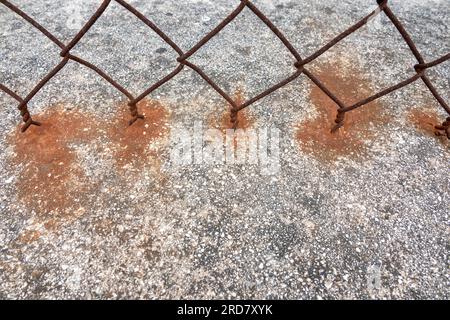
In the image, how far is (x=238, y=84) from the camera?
2.25 meters

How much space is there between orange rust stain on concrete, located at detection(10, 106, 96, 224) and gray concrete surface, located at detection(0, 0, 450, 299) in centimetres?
2

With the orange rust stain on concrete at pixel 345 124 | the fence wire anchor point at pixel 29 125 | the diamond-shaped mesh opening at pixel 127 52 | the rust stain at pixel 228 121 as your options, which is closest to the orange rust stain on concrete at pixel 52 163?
the fence wire anchor point at pixel 29 125

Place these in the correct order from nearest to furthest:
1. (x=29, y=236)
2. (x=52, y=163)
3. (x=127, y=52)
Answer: (x=29, y=236)
(x=52, y=163)
(x=127, y=52)

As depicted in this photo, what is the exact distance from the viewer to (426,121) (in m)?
2.06

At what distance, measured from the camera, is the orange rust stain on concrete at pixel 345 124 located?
1.93 meters

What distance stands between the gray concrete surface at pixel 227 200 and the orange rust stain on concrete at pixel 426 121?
0.11 ft

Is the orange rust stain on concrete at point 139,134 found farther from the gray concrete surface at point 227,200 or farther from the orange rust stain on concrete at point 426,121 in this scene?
the orange rust stain on concrete at point 426,121

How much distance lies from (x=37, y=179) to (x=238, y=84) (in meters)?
1.21

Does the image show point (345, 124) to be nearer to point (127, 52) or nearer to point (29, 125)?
point (127, 52)

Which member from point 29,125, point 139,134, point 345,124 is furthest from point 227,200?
point 29,125

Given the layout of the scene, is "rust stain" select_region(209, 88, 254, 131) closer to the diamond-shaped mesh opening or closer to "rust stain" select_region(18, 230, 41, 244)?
the diamond-shaped mesh opening

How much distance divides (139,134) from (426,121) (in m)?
1.57

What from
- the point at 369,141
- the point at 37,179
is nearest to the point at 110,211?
the point at 37,179
